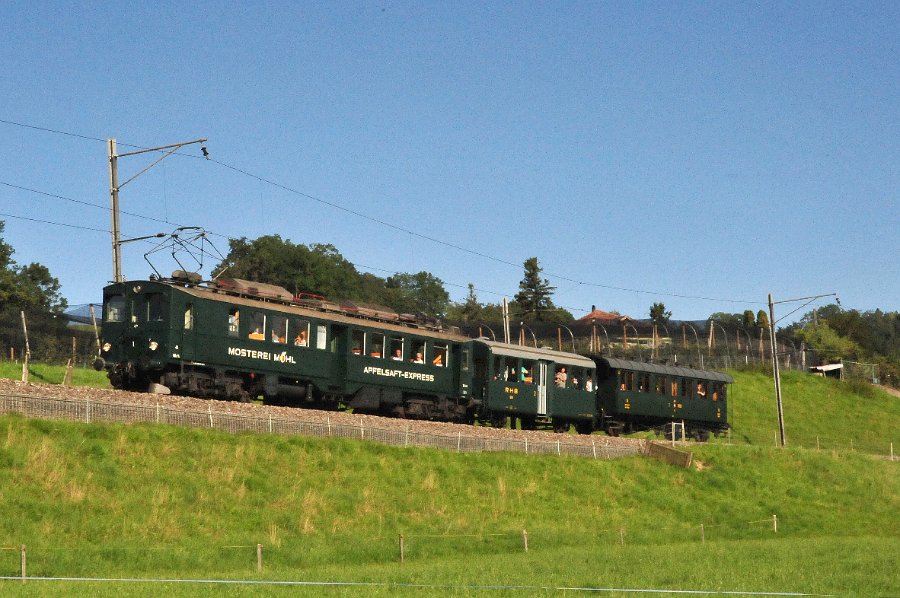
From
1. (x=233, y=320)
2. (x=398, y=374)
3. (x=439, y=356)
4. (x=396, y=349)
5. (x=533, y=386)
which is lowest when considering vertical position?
(x=533, y=386)

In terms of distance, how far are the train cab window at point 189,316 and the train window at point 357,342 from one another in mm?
6819

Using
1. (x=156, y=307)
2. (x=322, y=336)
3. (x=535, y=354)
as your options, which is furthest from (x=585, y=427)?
(x=156, y=307)

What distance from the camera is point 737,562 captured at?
2873cm

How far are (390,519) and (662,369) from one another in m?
27.5

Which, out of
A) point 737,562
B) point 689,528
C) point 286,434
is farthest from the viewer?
point 689,528

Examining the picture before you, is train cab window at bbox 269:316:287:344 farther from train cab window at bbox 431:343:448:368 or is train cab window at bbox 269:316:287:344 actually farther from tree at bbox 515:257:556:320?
tree at bbox 515:257:556:320

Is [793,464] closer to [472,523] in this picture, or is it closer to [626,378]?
[626,378]

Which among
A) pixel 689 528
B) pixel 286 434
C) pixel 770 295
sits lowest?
pixel 689 528

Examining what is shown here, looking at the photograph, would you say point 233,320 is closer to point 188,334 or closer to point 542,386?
point 188,334

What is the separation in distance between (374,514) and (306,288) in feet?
285

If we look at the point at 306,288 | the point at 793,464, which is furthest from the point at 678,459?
the point at 306,288

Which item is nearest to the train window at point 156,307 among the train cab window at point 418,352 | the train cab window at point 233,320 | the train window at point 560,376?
the train cab window at point 233,320

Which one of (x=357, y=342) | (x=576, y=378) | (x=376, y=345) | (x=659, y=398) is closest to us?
(x=357, y=342)

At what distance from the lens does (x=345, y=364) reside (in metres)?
41.5
